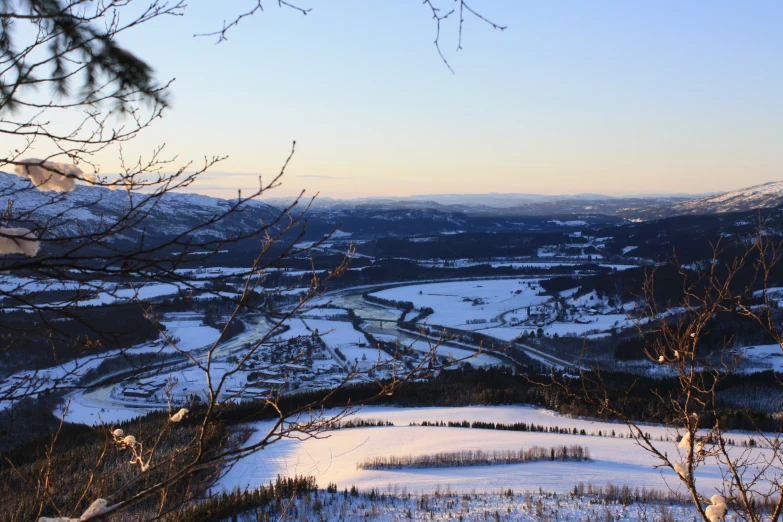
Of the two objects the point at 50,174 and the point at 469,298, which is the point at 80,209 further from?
the point at 469,298

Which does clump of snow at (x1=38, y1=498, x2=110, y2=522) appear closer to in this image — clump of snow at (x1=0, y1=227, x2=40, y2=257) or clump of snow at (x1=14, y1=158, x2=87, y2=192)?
clump of snow at (x1=0, y1=227, x2=40, y2=257)

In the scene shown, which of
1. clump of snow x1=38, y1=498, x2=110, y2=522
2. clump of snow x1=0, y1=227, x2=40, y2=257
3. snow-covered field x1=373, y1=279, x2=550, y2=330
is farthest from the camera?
snow-covered field x1=373, y1=279, x2=550, y2=330

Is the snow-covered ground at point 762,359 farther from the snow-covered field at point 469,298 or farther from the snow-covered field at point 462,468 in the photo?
the snow-covered field at point 469,298

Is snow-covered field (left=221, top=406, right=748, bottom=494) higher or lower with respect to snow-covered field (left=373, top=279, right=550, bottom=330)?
higher

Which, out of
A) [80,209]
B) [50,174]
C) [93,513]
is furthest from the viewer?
[80,209]

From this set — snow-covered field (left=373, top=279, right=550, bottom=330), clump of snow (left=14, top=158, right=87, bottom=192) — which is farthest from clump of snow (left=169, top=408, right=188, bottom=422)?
snow-covered field (left=373, top=279, right=550, bottom=330)

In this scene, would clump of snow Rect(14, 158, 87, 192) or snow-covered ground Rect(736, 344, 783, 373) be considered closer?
clump of snow Rect(14, 158, 87, 192)

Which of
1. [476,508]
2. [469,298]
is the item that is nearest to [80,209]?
[476,508]
